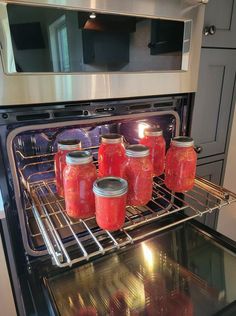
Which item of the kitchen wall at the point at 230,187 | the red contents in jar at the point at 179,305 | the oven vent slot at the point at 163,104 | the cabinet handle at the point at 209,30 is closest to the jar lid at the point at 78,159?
the oven vent slot at the point at 163,104

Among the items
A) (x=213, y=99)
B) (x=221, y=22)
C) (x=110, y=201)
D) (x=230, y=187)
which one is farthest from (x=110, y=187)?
(x=230, y=187)

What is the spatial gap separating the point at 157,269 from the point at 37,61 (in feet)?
2.29

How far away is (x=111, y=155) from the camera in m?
0.81

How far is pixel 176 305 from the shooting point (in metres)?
0.69

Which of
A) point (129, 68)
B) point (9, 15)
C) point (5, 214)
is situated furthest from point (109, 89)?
point (5, 214)

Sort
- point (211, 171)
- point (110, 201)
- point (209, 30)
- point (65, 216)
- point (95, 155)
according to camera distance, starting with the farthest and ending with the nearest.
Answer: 1. point (211, 171)
2. point (95, 155)
3. point (209, 30)
4. point (65, 216)
5. point (110, 201)

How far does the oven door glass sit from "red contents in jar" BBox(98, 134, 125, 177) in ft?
0.97

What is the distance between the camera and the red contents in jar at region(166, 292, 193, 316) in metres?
0.67

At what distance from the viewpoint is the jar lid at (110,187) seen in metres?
0.62

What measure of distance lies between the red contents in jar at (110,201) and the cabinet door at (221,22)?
26.1 inches

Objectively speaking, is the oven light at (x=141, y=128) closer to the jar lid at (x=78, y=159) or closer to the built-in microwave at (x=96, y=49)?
the built-in microwave at (x=96, y=49)

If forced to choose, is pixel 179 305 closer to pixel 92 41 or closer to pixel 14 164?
pixel 14 164

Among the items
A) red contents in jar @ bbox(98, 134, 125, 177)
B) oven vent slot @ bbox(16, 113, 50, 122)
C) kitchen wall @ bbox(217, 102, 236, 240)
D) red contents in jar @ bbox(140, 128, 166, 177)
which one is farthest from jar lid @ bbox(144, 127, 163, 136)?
kitchen wall @ bbox(217, 102, 236, 240)

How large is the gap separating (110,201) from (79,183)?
0.11m
